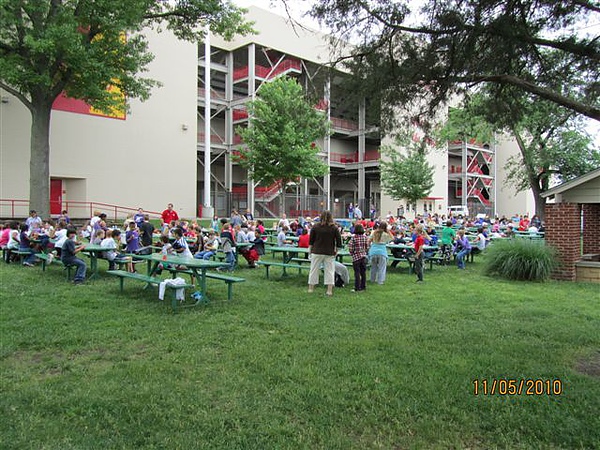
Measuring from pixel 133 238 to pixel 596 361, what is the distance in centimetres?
990

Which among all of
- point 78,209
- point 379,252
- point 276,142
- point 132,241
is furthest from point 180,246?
point 276,142

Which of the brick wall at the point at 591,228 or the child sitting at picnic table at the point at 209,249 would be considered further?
the brick wall at the point at 591,228

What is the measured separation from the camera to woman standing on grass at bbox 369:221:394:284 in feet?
34.1

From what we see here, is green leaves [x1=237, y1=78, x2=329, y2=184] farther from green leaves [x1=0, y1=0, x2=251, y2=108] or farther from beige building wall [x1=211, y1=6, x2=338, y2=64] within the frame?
green leaves [x1=0, y1=0, x2=251, y2=108]

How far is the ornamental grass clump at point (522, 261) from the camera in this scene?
36.8 ft

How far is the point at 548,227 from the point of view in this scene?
465 inches

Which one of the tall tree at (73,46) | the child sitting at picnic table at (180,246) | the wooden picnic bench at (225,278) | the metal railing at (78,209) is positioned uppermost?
the tall tree at (73,46)

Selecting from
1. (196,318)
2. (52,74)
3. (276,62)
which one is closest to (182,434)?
(196,318)

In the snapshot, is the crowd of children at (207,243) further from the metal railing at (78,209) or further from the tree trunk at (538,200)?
the tree trunk at (538,200)

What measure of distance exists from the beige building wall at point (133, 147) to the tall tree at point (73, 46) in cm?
482

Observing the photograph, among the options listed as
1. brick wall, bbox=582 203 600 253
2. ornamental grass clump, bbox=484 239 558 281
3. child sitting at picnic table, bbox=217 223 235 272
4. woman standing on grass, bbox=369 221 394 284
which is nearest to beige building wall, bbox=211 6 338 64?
brick wall, bbox=582 203 600 253

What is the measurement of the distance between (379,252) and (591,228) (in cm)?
732

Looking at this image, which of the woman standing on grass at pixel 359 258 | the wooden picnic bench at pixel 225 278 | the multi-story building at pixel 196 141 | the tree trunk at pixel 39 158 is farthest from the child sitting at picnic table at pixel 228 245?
the tree trunk at pixel 39 158
